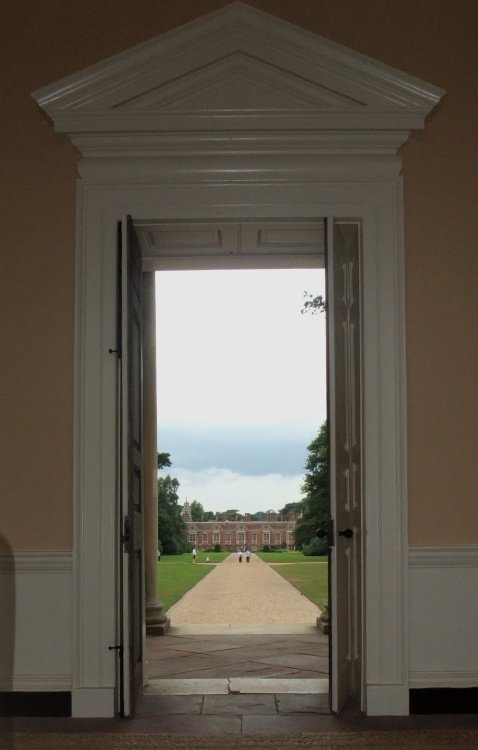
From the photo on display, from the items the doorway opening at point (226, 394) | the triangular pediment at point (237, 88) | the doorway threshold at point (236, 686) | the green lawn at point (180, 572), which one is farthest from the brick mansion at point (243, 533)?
the triangular pediment at point (237, 88)

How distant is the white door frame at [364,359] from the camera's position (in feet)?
16.9

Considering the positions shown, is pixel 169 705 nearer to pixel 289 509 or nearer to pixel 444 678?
pixel 444 678

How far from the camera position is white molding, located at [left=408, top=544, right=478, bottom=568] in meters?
5.21

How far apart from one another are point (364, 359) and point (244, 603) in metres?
8.98

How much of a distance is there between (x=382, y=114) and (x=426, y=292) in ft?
3.21

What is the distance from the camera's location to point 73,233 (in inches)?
212

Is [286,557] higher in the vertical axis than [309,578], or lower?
lower

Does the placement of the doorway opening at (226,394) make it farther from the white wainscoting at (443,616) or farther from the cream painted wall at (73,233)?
the cream painted wall at (73,233)

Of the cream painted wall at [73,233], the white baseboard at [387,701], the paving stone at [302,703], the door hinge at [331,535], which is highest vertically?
the cream painted wall at [73,233]

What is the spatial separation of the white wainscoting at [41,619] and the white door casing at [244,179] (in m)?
0.08

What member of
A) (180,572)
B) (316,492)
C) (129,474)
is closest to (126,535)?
(129,474)

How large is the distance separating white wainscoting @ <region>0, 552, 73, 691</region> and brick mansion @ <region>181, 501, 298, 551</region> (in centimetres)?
2445

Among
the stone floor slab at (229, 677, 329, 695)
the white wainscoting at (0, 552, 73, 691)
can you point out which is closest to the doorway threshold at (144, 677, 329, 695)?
the stone floor slab at (229, 677, 329, 695)

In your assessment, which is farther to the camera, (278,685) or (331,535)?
(278,685)
